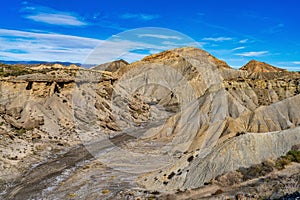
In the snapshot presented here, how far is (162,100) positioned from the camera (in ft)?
282

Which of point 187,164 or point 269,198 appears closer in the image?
point 269,198

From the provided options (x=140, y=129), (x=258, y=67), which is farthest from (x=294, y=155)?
(x=258, y=67)

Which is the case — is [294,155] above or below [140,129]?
above

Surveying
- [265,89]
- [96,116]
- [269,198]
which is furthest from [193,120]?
[265,89]

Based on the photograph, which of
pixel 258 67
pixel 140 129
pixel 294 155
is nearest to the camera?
pixel 294 155

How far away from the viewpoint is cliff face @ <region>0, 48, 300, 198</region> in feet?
73.5

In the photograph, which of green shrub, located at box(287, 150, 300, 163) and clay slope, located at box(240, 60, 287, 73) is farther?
clay slope, located at box(240, 60, 287, 73)

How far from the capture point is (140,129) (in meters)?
49.1

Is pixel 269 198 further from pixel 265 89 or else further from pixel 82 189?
pixel 265 89

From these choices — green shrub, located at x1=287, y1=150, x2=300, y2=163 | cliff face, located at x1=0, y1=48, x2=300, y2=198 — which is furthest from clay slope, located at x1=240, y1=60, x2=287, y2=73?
green shrub, located at x1=287, y1=150, x2=300, y2=163

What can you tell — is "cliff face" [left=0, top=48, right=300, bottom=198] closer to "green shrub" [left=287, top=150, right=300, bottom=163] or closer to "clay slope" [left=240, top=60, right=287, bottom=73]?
"green shrub" [left=287, top=150, right=300, bottom=163]

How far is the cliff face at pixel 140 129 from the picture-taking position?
73.5 ft

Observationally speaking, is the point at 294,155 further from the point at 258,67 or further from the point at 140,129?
the point at 258,67

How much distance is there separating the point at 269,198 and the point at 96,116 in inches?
1380
